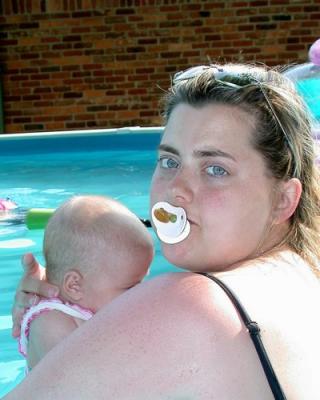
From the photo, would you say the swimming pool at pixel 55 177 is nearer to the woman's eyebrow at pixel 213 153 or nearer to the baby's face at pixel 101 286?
the baby's face at pixel 101 286

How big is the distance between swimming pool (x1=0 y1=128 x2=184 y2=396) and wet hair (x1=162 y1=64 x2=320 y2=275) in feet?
5.48

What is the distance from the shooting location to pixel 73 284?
197 cm

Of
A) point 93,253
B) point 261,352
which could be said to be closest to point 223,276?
point 261,352

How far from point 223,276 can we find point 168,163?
0.29 metres

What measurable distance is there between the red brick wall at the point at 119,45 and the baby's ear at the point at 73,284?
656 cm

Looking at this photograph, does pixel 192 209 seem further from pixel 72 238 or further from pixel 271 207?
pixel 72 238

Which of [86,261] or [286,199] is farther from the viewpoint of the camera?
[86,261]

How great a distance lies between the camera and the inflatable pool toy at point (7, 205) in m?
4.86

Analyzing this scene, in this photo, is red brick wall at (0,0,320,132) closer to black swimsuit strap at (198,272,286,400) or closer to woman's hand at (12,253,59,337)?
woman's hand at (12,253,59,337)

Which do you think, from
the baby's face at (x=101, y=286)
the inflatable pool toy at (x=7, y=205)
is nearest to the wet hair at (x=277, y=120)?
the baby's face at (x=101, y=286)

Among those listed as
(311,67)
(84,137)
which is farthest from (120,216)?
(84,137)

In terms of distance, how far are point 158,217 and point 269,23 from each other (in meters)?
7.33

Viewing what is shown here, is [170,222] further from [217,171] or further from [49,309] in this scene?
[49,309]

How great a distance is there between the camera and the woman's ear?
1494 millimetres
